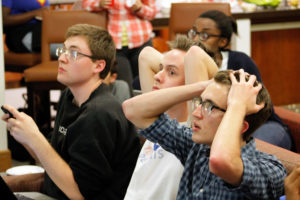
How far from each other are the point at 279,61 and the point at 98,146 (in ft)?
13.0

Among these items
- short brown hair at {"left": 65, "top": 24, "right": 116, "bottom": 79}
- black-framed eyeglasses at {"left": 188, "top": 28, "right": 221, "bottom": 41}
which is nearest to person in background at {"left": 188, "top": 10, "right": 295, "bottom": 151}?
black-framed eyeglasses at {"left": 188, "top": 28, "right": 221, "bottom": 41}

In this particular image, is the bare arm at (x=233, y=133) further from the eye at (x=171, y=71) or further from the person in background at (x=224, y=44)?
the person in background at (x=224, y=44)

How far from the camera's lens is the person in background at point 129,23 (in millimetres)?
4469

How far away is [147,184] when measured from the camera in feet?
7.28

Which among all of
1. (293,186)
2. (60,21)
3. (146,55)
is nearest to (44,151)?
(146,55)

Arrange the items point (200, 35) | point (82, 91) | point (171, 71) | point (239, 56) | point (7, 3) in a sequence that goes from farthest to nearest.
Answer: point (7, 3)
point (200, 35)
point (239, 56)
point (82, 91)
point (171, 71)

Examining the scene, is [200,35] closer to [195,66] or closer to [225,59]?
[225,59]

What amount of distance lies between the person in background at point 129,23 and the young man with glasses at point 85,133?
1.66 m

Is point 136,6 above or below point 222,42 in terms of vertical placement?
above

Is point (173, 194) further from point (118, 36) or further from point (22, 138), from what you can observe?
point (118, 36)

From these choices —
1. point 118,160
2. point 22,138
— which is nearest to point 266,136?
point 118,160

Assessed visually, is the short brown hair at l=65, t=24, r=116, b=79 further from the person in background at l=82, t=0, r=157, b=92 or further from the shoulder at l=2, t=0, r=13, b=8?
the shoulder at l=2, t=0, r=13, b=8

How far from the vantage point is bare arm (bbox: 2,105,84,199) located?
7.93ft

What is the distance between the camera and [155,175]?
2.20 m
